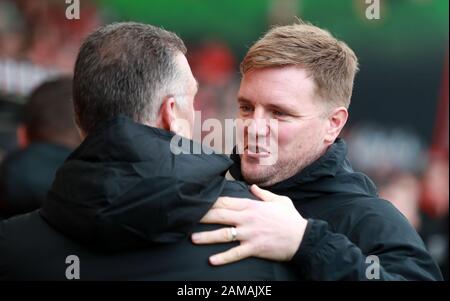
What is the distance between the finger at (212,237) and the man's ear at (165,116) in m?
0.30

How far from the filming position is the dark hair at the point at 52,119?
3936 mm

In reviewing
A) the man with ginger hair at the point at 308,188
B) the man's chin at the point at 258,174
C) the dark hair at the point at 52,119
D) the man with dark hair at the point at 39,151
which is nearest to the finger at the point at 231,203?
the man with ginger hair at the point at 308,188

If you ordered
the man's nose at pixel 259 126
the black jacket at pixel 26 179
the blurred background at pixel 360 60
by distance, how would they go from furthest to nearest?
the blurred background at pixel 360 60 → the black jacket at pixel 26 179 → the man's nose at pixel 259 126

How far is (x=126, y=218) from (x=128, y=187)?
2.9 inches

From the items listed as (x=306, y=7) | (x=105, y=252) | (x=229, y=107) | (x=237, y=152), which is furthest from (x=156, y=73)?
(x=306, y=7)

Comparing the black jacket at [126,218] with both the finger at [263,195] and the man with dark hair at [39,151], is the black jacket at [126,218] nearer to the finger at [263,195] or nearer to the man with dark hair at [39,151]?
the finger at [263,195]

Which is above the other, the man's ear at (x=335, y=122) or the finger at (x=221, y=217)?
the man's ear at (x=335, y=122)

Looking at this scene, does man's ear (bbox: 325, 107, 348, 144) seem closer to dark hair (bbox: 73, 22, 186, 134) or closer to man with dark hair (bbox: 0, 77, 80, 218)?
dark hair (bbox: 73, 22, 186, 134)

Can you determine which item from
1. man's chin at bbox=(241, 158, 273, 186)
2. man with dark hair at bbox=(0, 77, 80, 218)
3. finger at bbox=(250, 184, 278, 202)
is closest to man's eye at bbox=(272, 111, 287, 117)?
man's chin at bbox=(241, 158, 273, 186)

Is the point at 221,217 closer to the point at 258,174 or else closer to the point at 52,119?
the point at 258,174

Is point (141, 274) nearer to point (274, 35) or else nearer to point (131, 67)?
point (131, 67)

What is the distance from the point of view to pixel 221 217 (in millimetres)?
1938

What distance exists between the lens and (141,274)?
75.4 inches

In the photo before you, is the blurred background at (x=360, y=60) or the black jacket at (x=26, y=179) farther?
the blurred background at (x=360, y=60)
